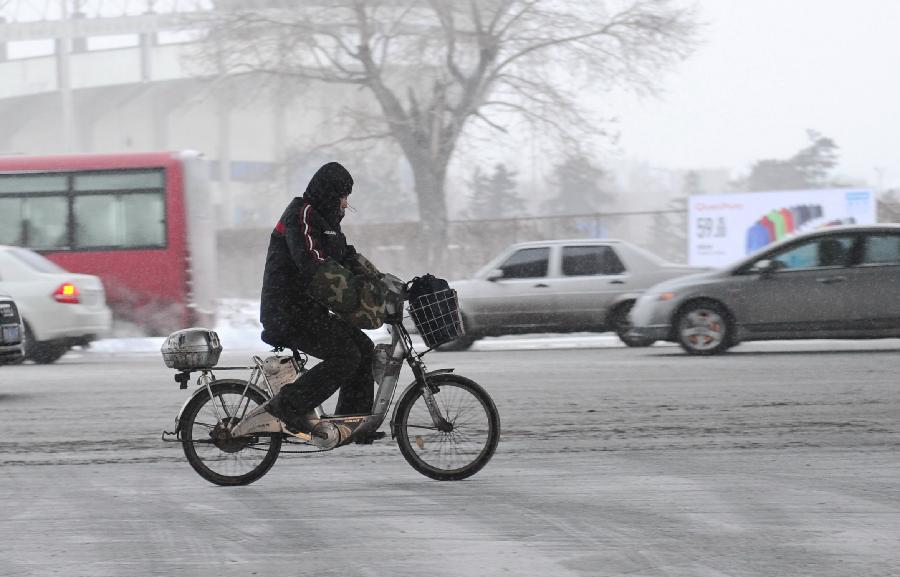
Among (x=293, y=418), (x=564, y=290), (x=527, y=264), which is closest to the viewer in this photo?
(x=293, y=418)

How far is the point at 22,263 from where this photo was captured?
17.5 metres

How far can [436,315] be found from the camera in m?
6.47

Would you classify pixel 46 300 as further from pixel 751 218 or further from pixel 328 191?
pixel 751 218

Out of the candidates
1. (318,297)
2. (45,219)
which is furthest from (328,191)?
(45,219)

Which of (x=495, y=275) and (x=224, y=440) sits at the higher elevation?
(x=495, y=275)

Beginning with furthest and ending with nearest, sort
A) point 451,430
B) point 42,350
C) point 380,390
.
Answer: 1. point 42,350
2. point 451,430
3. point 380,390

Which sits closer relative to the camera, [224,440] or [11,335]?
[224,440]

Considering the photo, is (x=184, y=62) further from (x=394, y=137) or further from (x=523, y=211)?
(x=523, y=211)

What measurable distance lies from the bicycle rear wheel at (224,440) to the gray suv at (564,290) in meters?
11.2

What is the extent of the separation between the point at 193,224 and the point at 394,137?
1289 cm

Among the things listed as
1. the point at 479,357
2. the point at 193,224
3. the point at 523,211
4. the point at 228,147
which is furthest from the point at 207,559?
the point at 228,147

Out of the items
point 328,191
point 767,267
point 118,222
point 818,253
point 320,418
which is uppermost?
point 118,222

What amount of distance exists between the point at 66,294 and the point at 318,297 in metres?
11.9

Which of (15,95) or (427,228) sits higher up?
(15,95)
